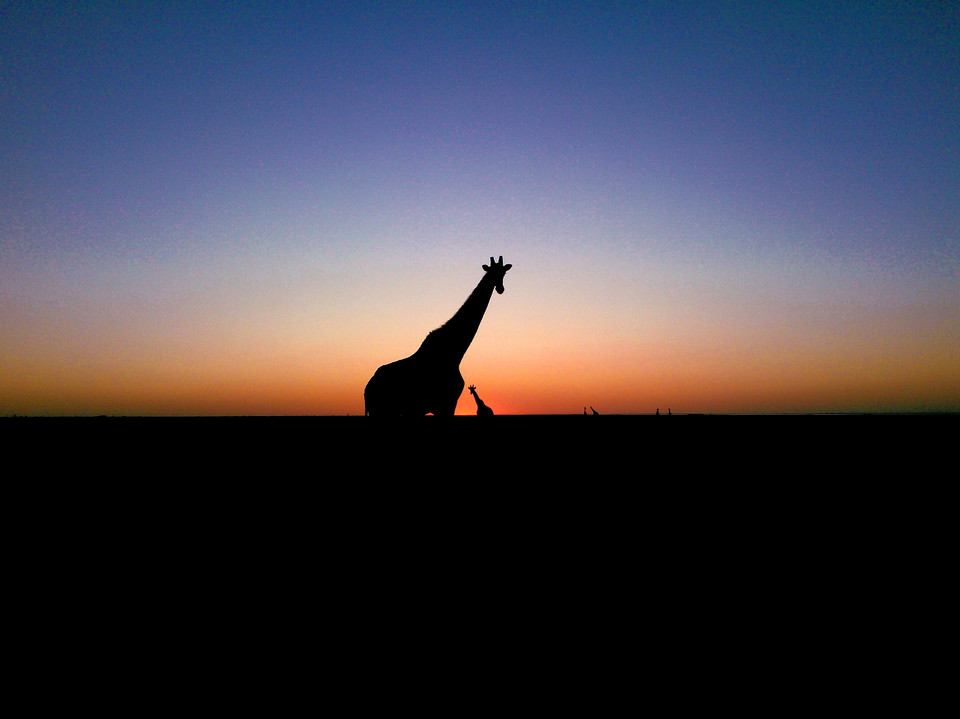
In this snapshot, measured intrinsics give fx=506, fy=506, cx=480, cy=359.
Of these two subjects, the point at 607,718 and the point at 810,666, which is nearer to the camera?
the point at 607,718

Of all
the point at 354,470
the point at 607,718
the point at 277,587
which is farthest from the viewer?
the point at 354,470

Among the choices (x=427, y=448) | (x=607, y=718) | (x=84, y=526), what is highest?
(x=427, y=448)

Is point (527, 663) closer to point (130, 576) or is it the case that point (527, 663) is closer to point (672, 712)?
point (672, 712)

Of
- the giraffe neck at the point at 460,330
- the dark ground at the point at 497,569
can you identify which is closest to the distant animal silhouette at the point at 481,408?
the giraffe neck at the point at 460,330

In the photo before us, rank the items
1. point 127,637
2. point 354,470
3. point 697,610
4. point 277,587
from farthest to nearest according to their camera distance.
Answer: point 354,470 → point 277,587 → point 697,610 → point 127,637

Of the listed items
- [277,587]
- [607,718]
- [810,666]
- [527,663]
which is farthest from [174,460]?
[810,666]

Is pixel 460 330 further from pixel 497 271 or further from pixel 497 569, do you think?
pixel 497 569

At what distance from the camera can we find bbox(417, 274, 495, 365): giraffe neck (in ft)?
36.7

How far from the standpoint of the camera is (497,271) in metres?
12.4

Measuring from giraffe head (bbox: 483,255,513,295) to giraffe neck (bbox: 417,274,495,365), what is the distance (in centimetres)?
43

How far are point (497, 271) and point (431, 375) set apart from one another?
3314 millimetres

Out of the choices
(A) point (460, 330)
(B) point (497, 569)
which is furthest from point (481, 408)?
(B) point (497, 569)

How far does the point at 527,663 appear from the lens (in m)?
2.62

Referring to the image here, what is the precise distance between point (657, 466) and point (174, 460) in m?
6.68
